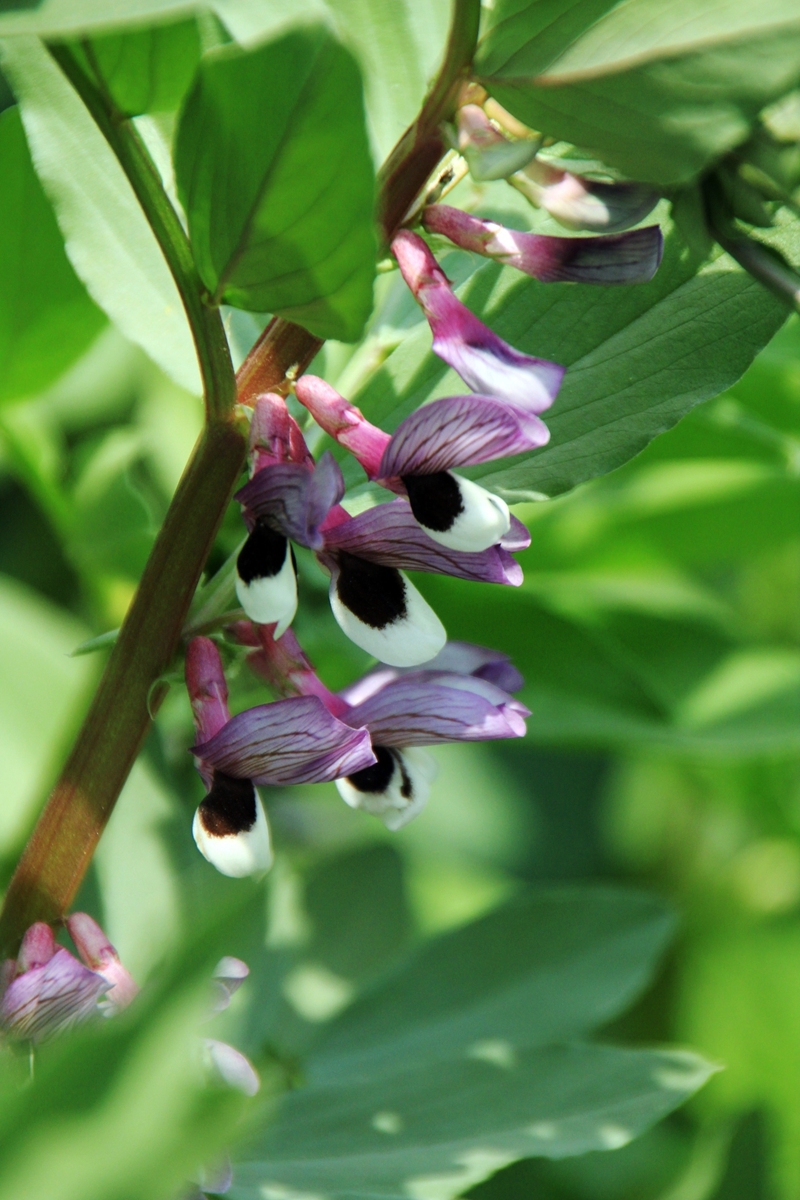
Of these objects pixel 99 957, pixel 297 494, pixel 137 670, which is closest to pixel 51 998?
pixel 99 957

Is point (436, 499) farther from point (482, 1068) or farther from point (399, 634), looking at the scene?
point (482, 1068)

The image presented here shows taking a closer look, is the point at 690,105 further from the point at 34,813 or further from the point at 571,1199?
the point at 571,1199

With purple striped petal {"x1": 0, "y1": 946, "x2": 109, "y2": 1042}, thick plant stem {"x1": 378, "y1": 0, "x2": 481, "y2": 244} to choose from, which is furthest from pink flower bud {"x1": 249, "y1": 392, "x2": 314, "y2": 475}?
purple striped petal {"x1": 0, "y1": 946, "x2": 109, "y2": 1042}

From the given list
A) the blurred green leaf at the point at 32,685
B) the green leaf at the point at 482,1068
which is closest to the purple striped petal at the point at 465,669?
the green leaf at the point at 482,1068

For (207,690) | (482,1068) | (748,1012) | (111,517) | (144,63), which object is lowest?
(748,1012)

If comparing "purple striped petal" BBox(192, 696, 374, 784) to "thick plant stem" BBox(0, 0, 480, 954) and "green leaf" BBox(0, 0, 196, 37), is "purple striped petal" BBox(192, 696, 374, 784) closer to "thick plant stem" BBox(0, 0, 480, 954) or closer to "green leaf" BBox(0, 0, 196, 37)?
"thick plant stem" BBox(0, 0, 480, 954)
